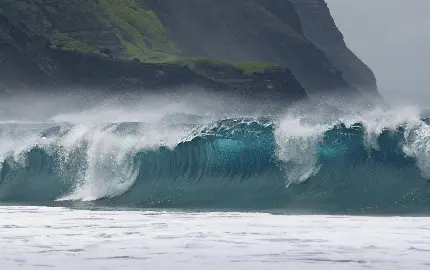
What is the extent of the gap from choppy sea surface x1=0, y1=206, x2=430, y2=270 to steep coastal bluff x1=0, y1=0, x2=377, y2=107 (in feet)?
294

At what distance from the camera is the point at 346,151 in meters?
31.1

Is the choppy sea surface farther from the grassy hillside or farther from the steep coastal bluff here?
the grassy hillside

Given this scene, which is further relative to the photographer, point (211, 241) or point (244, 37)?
point (244, 37)

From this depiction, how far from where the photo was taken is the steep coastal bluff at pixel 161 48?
4643 inches

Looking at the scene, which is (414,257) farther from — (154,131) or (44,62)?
(44,62)

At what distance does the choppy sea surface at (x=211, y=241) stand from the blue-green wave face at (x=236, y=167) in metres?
4.22

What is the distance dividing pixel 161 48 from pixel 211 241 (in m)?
139

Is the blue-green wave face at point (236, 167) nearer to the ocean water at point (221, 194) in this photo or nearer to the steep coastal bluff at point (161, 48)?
the ocean water at point (221, 194)

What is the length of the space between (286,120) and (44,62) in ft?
290

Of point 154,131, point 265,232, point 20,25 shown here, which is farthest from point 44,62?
point 265,232

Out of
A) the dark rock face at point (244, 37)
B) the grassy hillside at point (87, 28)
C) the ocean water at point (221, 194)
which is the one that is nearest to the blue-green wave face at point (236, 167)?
the ocean water at point (221, 194)

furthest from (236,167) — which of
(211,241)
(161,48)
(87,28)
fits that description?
(161,48)

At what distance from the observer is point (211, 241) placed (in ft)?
63.1

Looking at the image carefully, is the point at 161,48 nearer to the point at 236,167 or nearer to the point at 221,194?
the point at 236,167
